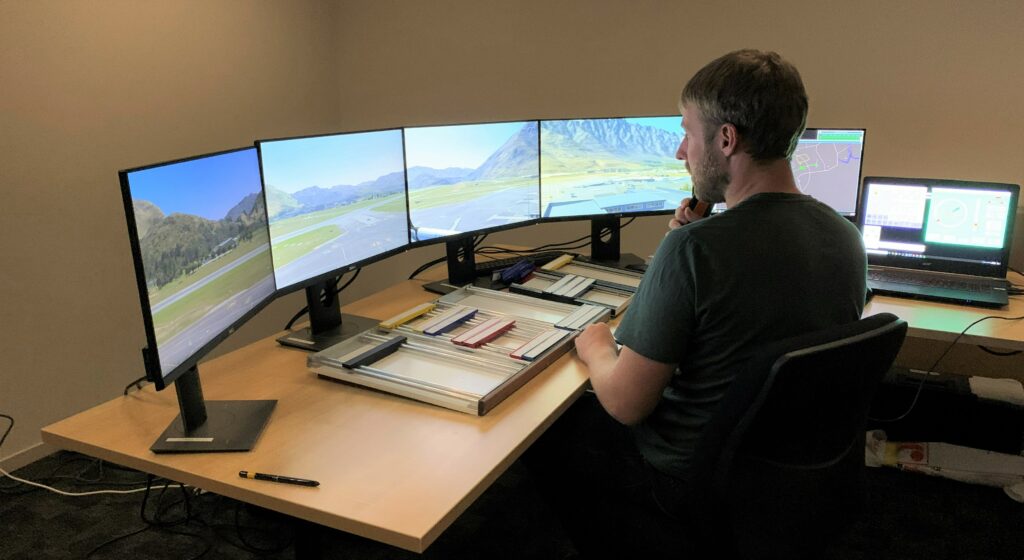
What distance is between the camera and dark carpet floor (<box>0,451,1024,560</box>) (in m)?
2.15

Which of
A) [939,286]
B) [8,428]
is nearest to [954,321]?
[939,286]

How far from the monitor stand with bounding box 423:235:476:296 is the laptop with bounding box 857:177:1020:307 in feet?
4.03

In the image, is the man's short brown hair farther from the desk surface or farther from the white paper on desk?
the white paper on desk

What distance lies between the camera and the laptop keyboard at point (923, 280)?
2.24 metres

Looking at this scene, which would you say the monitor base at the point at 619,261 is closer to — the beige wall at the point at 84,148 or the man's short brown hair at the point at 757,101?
the man's short brown hair at the point at 757,101

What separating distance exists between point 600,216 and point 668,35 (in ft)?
3.21

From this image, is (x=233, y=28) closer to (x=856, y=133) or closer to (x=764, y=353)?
(x=856, y=133)

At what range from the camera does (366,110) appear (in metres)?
3.66

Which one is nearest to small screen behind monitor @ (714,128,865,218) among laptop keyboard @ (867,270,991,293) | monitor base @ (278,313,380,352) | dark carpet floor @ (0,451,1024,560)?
laptop keyboard @ (867,270,991,293)

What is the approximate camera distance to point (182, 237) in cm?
126

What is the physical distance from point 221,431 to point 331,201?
65 centimetres

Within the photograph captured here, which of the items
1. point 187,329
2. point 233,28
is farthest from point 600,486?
point 233,28

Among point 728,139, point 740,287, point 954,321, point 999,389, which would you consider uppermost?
point 728,139

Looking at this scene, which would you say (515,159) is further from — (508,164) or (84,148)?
(84,148)
